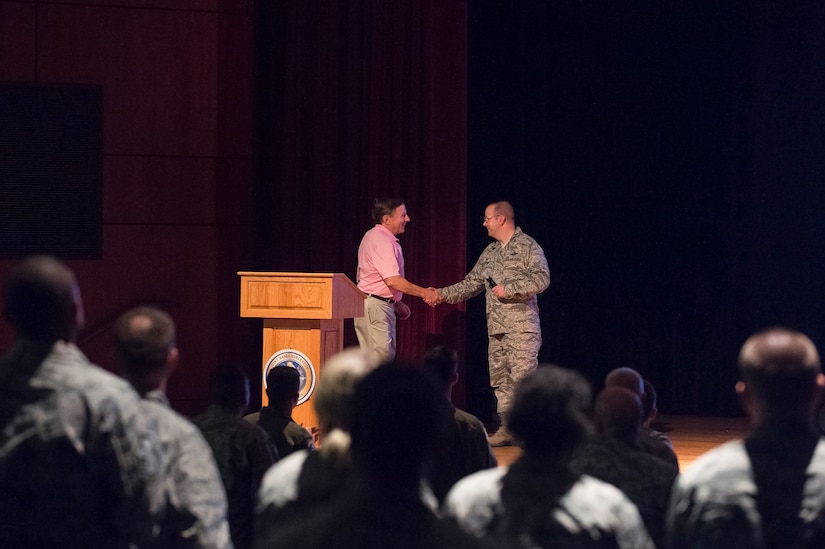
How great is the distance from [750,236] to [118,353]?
654 cm

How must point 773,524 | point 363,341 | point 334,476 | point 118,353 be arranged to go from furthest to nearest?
point 363,341, point 118,353, point 334,476, point 773,524

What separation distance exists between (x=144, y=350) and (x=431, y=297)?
5086 mm

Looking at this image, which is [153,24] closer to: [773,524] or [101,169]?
[101,169]

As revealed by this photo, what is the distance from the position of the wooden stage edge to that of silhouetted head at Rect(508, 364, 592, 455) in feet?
14.1

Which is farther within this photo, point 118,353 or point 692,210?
point 692,210

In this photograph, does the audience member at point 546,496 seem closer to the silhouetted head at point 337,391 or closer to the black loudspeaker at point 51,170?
the silhouetted head at point 337,391

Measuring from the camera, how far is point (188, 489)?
2.12 metres

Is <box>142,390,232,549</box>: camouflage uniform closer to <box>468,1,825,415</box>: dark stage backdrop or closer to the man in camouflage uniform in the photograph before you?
the man in camouflage uniform

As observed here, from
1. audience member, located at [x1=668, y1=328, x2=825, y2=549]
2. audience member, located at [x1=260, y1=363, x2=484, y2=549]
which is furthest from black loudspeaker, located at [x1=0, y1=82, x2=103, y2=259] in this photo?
audience member, located at [x1=260, y1=363, x2=484, y2=549]

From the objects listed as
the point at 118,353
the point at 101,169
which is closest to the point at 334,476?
the point at 118,353

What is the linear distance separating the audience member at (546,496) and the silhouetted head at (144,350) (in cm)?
71

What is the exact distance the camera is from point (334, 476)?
2055mm

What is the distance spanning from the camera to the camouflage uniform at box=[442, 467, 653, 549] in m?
1.80

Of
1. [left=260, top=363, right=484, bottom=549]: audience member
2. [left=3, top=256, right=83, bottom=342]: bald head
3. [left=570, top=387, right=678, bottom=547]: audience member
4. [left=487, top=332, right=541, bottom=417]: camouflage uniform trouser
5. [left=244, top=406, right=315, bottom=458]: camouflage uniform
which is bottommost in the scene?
[left=487, top=332, right=541, bottom=417]: camouflage uniform trouser
